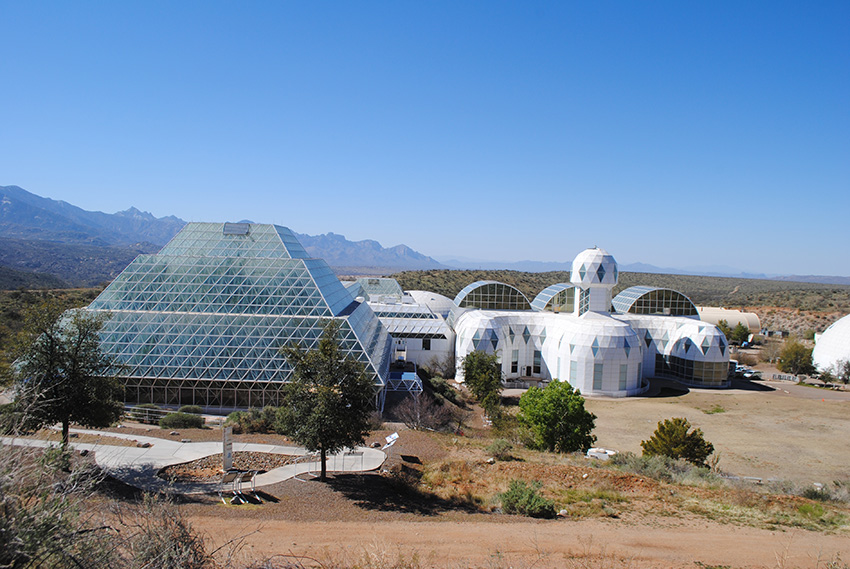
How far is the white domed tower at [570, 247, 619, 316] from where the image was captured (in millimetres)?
43062

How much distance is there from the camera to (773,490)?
1794 centimetres

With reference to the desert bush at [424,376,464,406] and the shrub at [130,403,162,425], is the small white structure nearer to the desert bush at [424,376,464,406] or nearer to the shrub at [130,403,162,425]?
the desert bush at [424,376,464,406]

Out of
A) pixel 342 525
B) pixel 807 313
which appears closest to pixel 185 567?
pixel 342 525

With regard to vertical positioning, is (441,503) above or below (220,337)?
below

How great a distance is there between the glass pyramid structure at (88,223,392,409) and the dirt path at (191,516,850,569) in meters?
13.4

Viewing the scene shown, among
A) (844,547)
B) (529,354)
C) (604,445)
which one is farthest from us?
(529,354)

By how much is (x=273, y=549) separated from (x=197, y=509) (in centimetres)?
423

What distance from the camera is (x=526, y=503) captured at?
14938mm

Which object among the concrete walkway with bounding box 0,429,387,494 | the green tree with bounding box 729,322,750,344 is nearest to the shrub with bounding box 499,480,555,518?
the concrete walkway with bounding box 0,429,387,494

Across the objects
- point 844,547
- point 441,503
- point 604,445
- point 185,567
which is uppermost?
point 185,567

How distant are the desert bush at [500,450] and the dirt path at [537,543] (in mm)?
6620

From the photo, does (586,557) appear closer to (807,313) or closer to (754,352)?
(754,352)

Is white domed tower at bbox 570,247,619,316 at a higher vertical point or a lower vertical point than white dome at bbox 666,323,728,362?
higher

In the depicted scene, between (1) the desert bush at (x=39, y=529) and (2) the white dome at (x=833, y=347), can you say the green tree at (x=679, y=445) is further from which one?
(2) the white dome at (x=833, y=347)
